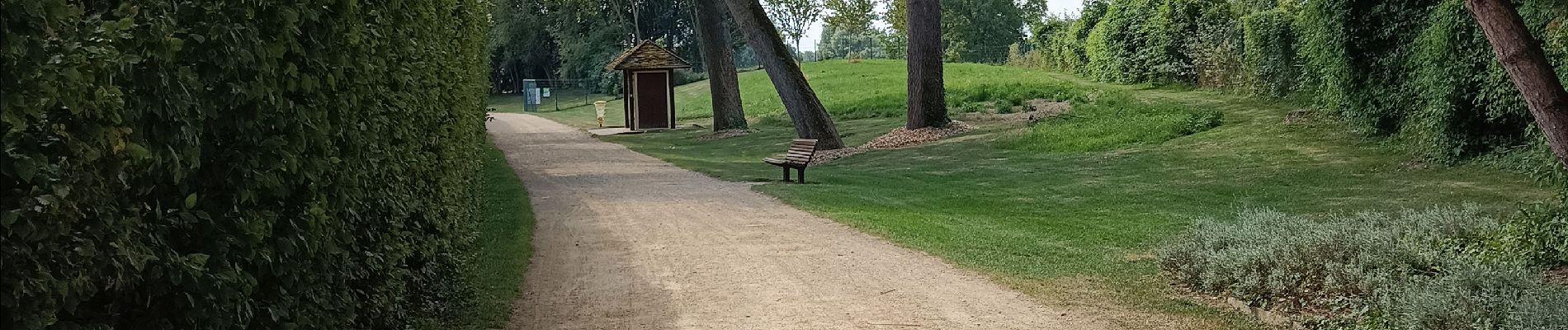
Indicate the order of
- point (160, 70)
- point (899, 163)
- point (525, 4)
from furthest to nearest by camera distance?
point (525, 4)
point (899, 163)
point (160, 70)

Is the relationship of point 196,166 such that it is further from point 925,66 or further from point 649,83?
point 649,83

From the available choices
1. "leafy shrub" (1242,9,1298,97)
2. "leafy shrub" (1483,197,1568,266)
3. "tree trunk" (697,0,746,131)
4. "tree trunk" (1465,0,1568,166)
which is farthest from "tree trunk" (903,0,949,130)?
"tree trunk" (1465,0,1568,166)

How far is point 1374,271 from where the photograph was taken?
7.65 metres

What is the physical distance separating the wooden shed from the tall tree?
152 feet

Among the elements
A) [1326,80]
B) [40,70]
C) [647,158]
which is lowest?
[647,158]

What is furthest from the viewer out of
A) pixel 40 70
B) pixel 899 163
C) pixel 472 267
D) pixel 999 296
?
pixel 899 163

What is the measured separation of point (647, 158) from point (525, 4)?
46.5m

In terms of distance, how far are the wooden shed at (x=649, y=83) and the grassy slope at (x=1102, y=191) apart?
8753mm

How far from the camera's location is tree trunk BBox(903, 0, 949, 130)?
83.6 feet

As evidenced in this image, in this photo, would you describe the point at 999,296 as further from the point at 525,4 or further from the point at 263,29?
the point at 525,4

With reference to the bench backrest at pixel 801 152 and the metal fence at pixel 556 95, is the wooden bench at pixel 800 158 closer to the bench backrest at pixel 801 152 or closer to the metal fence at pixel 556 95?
the bench backrest at pixel 801 152

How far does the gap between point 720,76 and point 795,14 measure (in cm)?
5442

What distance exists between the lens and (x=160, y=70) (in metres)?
2.68

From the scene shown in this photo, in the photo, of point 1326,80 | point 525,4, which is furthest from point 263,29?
point 525,4
